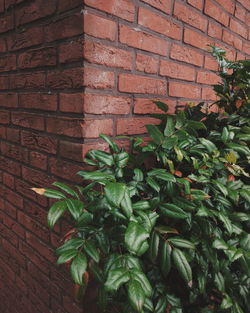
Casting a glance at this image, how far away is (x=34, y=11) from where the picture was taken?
130 cm

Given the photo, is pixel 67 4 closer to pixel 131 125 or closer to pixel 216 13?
pixel 131 125

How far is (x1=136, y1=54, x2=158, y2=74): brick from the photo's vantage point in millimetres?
1338

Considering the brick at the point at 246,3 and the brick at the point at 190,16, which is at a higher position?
the brick at the point at 246,3

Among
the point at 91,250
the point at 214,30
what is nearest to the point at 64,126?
the point at 91,250

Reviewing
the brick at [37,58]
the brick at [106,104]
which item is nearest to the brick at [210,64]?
the brick at [106,104]

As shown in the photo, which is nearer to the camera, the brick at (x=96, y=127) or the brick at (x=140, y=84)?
the brick at (x=96, y=127)

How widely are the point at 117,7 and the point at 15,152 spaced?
0.98m

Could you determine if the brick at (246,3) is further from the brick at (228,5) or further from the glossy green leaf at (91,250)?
the glossy green leaf at (91,250)

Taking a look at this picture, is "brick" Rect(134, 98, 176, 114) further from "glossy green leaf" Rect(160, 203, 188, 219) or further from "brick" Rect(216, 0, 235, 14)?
"brick" Rect(216, 0, 235, 14)

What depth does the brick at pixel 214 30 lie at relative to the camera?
178cm

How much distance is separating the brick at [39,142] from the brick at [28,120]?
0.04 meters

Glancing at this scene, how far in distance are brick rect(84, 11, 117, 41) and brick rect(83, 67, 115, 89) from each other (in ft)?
0.48

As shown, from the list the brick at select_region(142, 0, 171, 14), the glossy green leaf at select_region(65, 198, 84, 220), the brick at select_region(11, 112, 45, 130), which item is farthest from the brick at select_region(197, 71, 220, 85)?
the glossy green leaf at select_region(65, 198, 84, 220)

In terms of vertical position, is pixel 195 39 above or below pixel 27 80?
above
